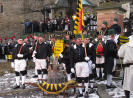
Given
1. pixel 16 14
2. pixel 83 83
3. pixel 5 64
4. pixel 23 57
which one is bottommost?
pixel 5 64

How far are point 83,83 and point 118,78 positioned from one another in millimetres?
2676

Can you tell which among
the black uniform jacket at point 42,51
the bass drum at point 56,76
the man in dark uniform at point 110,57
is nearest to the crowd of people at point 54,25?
the black uniform jacket at point 42,51

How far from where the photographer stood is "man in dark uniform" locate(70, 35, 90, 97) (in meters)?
6.88

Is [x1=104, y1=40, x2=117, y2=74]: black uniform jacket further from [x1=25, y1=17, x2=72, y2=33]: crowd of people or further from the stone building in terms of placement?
the stone building

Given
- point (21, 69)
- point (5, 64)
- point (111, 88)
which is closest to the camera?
point (111, 88)

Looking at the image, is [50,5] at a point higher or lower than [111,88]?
higher

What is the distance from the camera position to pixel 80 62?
698 cm

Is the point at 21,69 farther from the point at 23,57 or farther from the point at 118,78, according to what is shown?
the point at 118,78

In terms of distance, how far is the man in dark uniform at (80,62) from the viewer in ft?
22.6

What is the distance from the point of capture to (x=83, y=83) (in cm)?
689

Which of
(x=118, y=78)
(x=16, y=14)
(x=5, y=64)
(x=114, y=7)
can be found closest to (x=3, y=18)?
(x=16, y=14)

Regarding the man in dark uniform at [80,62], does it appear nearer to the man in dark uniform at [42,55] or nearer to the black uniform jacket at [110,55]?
the black uniform jacket at [110,55]

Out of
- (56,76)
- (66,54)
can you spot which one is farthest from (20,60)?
(56,76)

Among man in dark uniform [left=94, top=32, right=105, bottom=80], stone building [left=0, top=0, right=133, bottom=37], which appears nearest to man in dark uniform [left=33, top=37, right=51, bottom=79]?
man in dark uniform [left=94, top=32, right=105, bottom=80]
